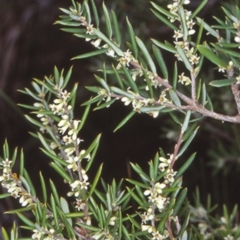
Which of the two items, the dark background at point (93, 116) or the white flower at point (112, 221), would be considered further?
the dark background at point (93, 116)

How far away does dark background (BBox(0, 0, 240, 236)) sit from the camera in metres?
1.21

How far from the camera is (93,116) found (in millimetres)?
1453

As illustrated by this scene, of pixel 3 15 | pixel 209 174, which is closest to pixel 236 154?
pixel 209 174

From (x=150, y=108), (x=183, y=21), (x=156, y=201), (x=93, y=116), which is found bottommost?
(x=93, y=116)

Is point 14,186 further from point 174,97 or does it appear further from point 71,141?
point 174,97

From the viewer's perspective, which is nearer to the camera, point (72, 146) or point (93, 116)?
point (72, 146)

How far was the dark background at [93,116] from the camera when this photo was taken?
121cm

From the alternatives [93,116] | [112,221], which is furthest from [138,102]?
[93,116]

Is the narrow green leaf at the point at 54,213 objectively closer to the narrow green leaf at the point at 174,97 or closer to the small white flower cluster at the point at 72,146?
the small white flower cluster at the point at 72,146

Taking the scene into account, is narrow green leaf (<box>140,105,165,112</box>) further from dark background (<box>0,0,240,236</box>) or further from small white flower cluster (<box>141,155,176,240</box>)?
dark background (<box>0,0,240,236</box>)

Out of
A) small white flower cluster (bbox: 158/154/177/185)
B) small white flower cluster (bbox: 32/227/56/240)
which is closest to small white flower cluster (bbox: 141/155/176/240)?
small white flower cluster (bbox: 158/154/177/185)

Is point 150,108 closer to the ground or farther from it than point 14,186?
farther from it

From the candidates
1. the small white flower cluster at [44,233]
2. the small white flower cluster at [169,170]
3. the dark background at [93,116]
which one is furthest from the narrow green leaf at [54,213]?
the dark background at [93,116]

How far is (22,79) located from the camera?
1558mm
